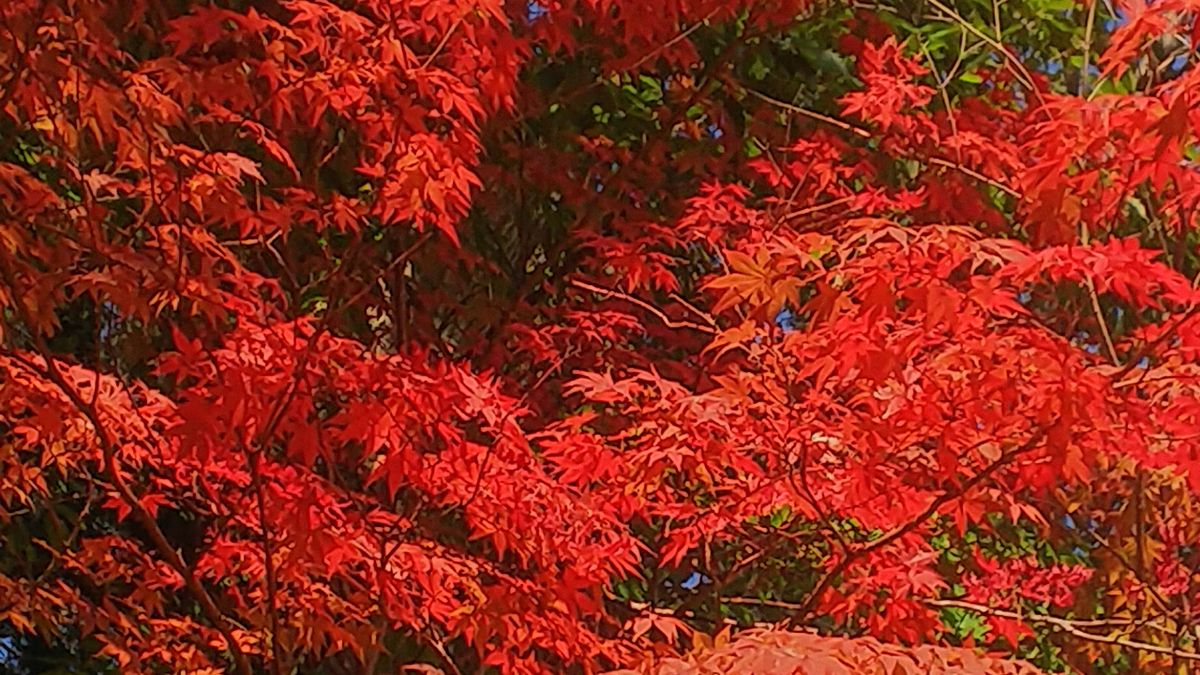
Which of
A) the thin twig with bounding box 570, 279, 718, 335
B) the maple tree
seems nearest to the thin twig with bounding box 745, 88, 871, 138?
the maple tree

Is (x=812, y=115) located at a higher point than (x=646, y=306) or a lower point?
higher

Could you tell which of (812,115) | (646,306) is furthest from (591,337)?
(812,115)

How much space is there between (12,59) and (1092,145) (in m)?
1.75

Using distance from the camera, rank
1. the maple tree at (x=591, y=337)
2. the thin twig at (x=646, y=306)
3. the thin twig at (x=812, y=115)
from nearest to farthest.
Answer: the maple tree at (x=591, y=337) → the thin twig at (x=646, y=306) → the thin twig at (x=812, y=115)

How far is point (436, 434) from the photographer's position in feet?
8.49

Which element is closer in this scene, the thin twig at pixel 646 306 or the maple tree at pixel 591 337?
the maple tree at pixel 591 337

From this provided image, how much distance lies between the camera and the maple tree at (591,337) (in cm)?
203

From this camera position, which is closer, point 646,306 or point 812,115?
point 646,306

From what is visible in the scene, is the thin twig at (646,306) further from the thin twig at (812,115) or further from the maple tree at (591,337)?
the thin twig at (812,115)

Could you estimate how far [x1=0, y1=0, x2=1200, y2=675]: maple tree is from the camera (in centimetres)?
203

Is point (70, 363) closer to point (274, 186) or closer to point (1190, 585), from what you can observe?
point (274, 186)

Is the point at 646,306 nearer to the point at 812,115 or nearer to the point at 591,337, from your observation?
the point at 591,337

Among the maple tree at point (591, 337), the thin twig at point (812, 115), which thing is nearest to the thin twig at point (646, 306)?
the maple tree at point (591, 337)

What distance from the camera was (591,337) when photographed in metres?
3.04
